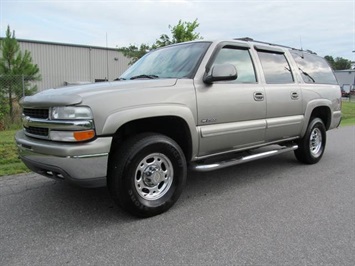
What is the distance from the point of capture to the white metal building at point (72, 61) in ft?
94.6

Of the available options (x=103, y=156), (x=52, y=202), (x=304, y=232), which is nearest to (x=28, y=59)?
(x=52, y=202)

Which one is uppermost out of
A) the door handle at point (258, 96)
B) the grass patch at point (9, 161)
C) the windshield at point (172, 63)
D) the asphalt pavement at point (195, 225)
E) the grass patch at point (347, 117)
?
the windshield at point (172, 63)

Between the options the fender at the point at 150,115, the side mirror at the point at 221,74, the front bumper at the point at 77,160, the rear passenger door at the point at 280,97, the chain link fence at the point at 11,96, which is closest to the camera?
the front bumper at the point at 77,160

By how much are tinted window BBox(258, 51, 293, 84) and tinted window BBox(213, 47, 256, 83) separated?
0.31m

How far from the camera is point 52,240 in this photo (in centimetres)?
317

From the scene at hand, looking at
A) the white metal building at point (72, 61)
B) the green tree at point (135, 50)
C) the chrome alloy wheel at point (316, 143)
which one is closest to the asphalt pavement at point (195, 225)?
the chrome alloy wheel at point (316, 143)

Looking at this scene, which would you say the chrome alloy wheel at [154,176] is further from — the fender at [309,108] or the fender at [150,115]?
the fender at [309,108]

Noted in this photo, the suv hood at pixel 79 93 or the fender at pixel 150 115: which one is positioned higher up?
the suv hood at pixel 79 93

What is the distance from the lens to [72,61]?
31.1 m

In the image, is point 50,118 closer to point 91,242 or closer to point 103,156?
point 103,156

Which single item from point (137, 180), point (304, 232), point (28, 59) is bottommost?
point (304, 232)

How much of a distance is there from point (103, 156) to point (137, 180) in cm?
54

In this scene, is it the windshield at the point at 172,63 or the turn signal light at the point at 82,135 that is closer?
the turn signal light at the point at 82,135

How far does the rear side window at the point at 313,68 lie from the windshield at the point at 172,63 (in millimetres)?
2342
